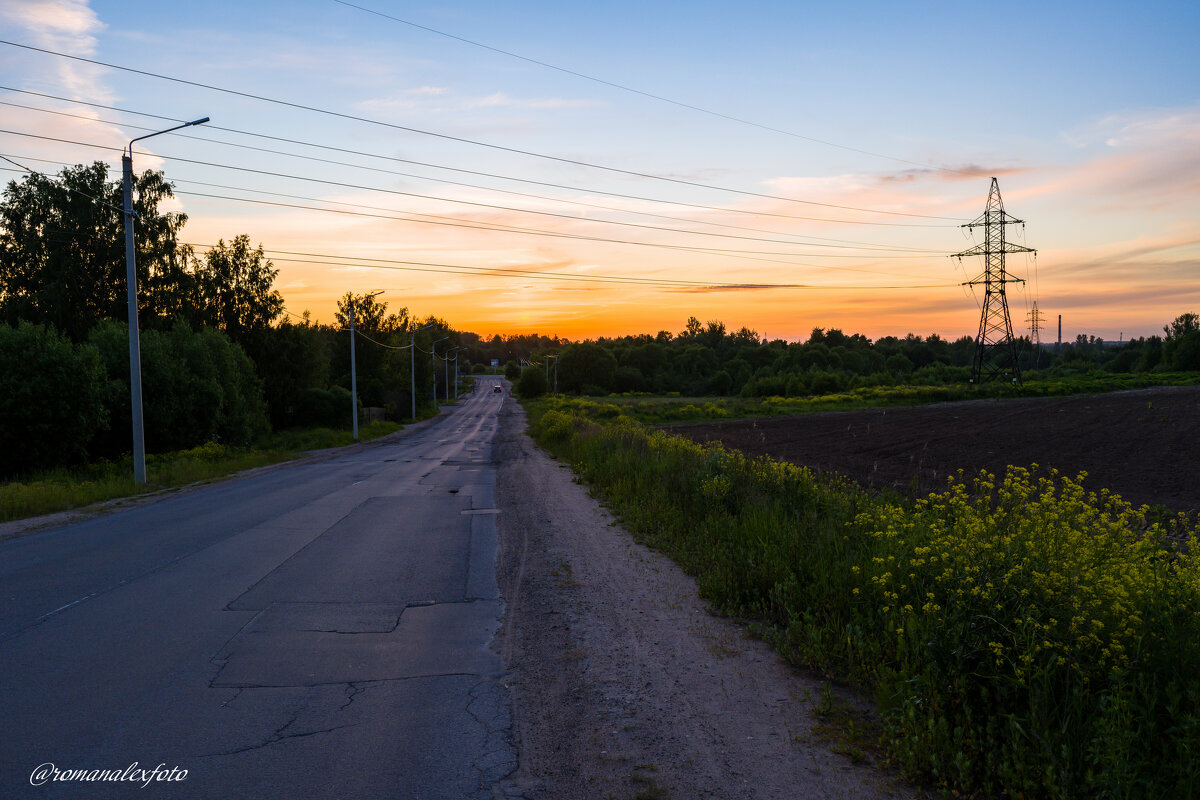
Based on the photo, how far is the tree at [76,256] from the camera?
41000mm

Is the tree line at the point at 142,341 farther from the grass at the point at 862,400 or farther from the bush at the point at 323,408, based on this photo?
the grass at the point at 862,400

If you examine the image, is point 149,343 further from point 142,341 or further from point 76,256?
point 76,256

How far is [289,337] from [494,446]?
26486mm

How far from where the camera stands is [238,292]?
175ft

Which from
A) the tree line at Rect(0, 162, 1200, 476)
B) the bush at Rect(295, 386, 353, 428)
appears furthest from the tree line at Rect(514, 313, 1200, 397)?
the bush at Rect(295, 386, 353, 428)

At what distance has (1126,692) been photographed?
3812 mm

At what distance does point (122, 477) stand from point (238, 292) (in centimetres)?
3578

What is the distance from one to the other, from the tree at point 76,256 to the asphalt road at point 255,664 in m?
36.9

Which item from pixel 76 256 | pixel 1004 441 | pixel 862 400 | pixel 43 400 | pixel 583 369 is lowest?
pixel 1004 441

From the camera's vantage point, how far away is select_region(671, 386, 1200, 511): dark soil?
2144 cm

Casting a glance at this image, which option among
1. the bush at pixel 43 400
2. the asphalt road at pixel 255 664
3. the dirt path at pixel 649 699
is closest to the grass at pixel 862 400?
the bush at pixel 43 400

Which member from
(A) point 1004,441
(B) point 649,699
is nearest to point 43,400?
(B) point 649,699

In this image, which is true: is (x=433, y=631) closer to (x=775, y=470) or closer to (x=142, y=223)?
(x=775, y=470)

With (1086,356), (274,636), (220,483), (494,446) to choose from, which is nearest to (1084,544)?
(274,636)
